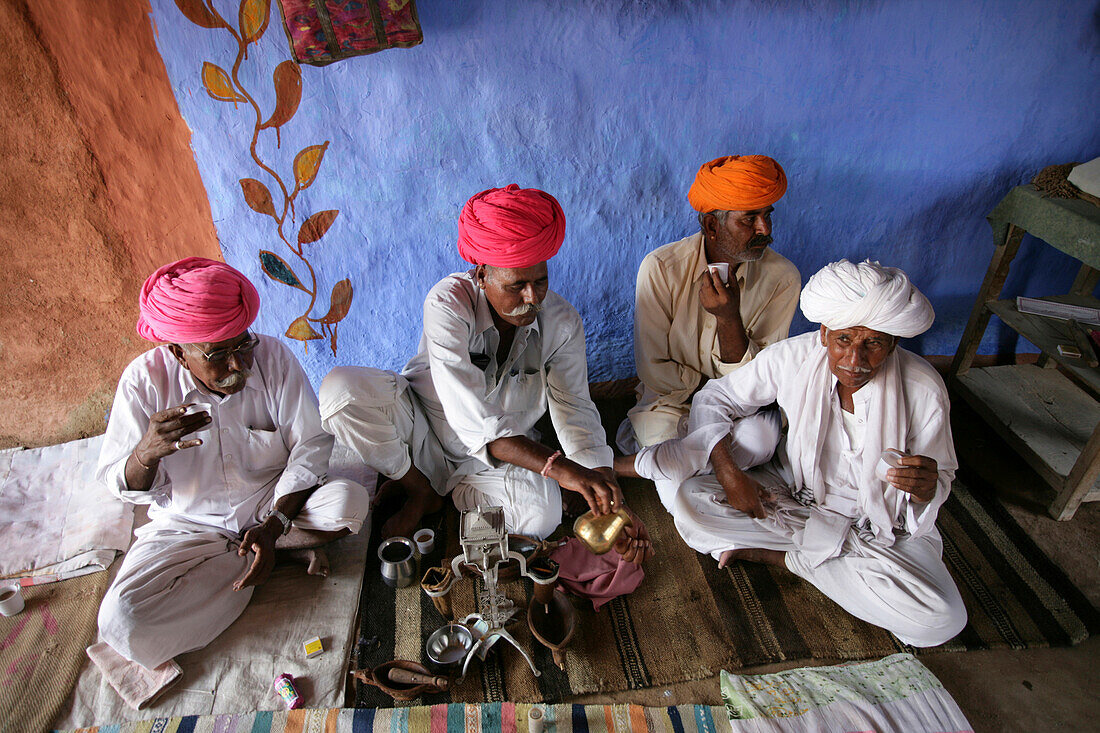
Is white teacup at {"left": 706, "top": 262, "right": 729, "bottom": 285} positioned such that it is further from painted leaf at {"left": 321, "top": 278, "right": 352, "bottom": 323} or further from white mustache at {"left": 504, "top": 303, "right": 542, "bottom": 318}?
painted leaf at {"left": 321, "top": 278, "right": 352, "bottom": 323}

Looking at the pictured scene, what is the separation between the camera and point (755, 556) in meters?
2.75

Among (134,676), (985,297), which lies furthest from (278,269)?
(985,297)

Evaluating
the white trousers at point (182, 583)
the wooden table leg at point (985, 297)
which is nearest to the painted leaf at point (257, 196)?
the white trousers at point (182, 583)

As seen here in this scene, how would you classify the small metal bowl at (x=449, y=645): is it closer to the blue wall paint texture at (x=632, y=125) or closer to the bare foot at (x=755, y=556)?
the bare foot at (x=755, y=556)

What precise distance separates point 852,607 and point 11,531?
356 centimetres

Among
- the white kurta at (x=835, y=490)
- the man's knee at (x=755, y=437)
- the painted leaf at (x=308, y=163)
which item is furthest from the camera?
the painted leaf at (x=308, y=163)

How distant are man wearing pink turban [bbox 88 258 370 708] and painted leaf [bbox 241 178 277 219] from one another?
0.73 metres

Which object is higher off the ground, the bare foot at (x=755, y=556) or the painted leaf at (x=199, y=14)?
the painted leaf at (x=199, y=14)

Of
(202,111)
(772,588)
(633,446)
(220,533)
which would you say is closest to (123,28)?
(202,111)

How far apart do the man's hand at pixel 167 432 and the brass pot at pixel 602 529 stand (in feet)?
4.32

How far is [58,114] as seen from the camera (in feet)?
9.14

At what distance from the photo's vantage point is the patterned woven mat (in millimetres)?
2213

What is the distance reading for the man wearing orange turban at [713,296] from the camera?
9.36ft

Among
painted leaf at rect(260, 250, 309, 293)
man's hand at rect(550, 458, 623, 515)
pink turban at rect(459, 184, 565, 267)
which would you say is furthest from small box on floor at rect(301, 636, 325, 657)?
painted leaf at rect(260, 250, 309, 293)
